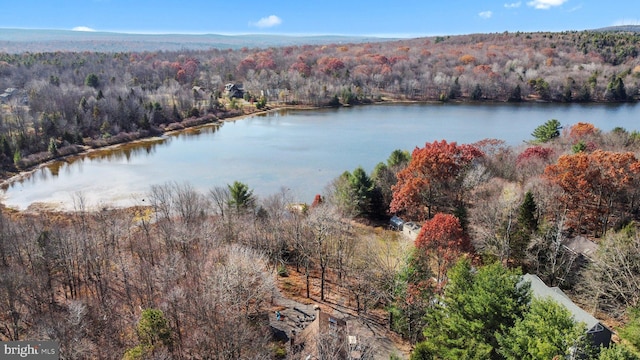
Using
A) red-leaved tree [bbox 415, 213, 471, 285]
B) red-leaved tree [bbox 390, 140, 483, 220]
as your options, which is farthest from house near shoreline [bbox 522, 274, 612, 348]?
red-leaved tree [bbox 390, 140, 483, 220]

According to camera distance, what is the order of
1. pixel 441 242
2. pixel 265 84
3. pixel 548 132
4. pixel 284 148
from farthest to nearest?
pixel 265 84, pixel 284 148, pixel 548 132, pixel 441 242

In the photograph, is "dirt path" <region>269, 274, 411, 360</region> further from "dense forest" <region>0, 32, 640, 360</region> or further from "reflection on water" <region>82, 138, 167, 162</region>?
"reflection on water" <region>82, 138, 167, 162</region>

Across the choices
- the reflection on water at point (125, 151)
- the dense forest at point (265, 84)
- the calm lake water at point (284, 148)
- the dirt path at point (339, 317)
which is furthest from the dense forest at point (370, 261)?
the dense forest at point (265, 84)

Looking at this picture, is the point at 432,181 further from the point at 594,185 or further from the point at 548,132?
the point at 548,132

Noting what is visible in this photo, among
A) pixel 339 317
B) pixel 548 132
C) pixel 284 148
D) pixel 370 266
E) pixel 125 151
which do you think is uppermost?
pixel 548 132

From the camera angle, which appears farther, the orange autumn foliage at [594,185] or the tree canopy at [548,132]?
the tree canopy at [548,132]

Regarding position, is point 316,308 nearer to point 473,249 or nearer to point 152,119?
point 473,249

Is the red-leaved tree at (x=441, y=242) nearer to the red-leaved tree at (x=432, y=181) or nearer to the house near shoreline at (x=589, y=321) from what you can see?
the house near shoreline at (x=589, y=321)

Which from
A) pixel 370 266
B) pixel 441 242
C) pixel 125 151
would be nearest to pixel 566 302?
pixel 441 242
